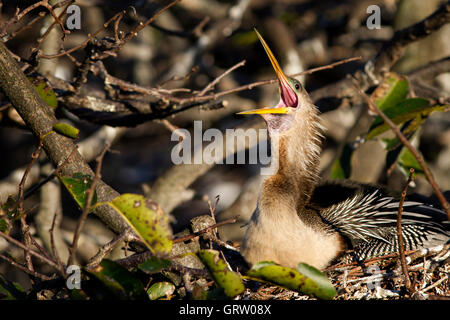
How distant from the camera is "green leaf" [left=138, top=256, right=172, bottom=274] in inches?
83.7

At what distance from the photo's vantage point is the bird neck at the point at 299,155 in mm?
2789

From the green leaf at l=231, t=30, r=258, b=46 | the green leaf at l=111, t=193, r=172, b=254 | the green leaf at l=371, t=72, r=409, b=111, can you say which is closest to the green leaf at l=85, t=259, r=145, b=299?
the green leaf at l=111, t=193, r=172, b=254

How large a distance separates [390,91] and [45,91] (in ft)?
7.26

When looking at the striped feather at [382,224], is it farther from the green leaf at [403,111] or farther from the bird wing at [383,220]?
the green leaf at [403,111]

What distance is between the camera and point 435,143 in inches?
247

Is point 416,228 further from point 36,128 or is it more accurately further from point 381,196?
point 36,128

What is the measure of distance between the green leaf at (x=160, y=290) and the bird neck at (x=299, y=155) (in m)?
0.72

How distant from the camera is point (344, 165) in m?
3.95

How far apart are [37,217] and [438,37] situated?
171 inches

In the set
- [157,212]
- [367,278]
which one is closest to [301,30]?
[367,278]

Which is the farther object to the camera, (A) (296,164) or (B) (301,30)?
(B) (301,30)

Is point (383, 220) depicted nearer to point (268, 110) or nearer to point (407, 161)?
point (268, 110)

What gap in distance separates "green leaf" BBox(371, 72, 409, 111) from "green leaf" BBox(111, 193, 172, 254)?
2049mm

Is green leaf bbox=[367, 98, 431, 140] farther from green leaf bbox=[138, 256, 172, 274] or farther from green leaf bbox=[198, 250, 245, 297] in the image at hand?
green leaf bbox=[138, 256, 172, 274]
